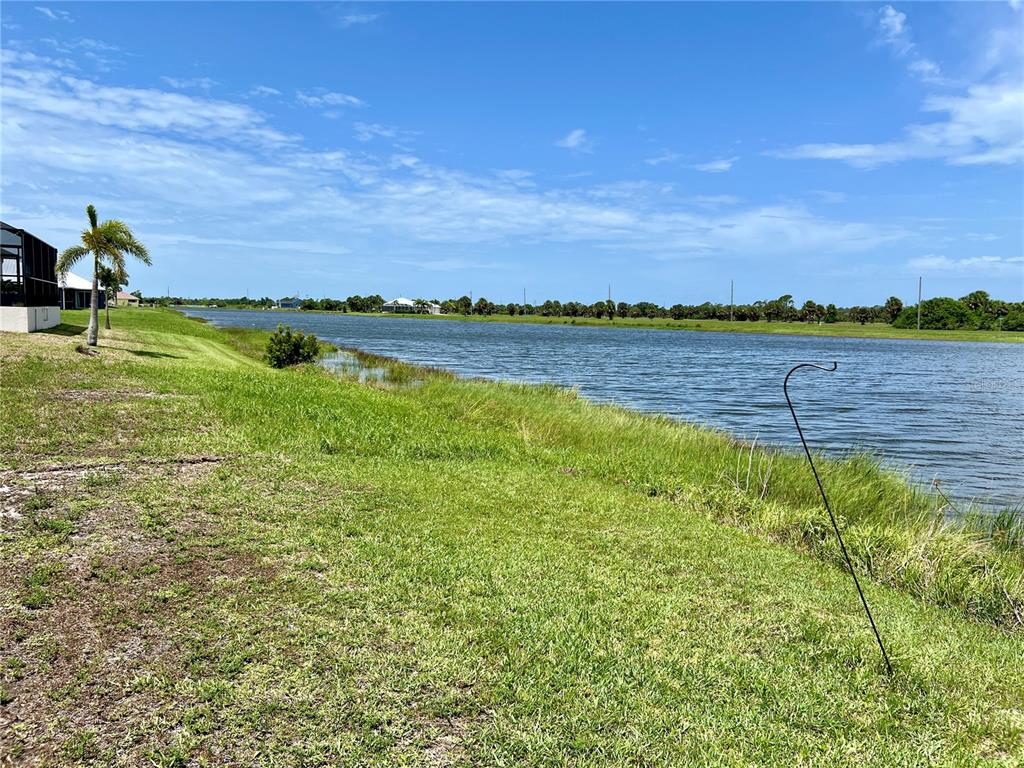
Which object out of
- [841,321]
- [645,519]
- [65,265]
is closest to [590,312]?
[841,321]

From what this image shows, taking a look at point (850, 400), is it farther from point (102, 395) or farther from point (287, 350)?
point (102, 395)

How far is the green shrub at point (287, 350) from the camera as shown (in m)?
31.3

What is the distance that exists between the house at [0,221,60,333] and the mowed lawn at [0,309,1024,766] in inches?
770

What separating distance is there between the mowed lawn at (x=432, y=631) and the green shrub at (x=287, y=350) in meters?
21.4

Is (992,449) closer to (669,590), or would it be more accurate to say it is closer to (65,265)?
(669,590)

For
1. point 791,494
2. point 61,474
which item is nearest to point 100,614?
point 61,474

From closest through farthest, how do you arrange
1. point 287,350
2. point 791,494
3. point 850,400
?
point 791,494 → point 850,400 → point 287,350

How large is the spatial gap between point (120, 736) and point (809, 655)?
15.4ft

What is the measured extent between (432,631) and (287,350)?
94.3ft

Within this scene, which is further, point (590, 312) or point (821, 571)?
point (590, 312)

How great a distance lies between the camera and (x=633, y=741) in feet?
12.8

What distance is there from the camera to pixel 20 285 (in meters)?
28.1

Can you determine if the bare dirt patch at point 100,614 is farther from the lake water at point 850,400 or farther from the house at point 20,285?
the house at point 20,285

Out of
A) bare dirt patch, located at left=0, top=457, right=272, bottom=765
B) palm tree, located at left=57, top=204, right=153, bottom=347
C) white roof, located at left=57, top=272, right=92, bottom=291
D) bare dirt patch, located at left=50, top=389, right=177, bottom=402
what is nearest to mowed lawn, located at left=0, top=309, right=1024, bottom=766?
bare dirt patch, located at left=0, top=457, right=272, bottom=765
